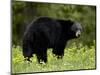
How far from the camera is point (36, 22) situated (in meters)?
2.60

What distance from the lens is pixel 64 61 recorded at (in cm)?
272

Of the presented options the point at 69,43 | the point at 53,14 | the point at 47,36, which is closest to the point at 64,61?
the point at 69,43

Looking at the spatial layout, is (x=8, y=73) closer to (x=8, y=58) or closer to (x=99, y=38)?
(x=8, y=58)

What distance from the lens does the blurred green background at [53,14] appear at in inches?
99.3

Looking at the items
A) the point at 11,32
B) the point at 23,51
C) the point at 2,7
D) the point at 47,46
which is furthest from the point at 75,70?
the point at 2,7

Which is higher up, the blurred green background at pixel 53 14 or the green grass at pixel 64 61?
the blurred green background at pixel 53 14

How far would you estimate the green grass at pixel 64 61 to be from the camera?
2.52 meters

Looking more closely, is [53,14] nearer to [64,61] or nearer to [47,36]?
[47,36]

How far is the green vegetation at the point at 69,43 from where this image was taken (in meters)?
2.52

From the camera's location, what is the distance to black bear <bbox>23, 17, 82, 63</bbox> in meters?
2.58

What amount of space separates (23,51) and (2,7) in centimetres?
53

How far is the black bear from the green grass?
0.19 ft

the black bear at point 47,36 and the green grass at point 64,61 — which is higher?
the black bear at point 47,36

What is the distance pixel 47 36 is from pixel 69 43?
0.29 meters
